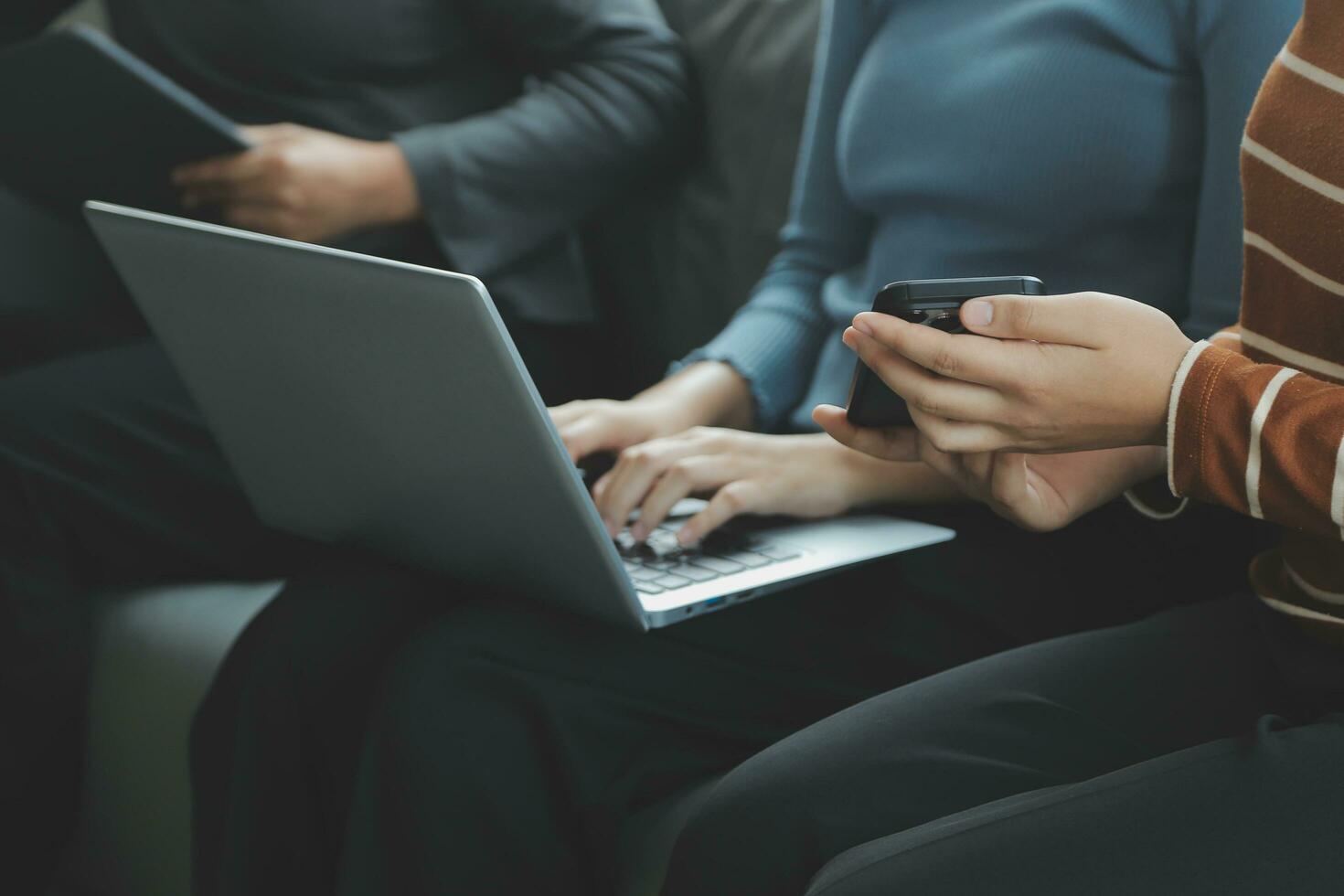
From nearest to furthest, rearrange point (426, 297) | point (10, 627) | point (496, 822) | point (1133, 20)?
A: point (426, 297)
point (496, 822)
point (1133, 20)
point (10, 627)

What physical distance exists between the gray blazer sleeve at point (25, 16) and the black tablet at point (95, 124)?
403 mm

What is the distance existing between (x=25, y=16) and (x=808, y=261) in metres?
1.06

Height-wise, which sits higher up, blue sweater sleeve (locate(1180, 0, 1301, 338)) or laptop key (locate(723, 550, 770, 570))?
blue sweater sleeve (locate(1180, 0, 1301, 338))

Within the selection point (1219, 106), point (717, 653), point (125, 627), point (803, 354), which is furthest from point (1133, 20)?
point (125, 627)

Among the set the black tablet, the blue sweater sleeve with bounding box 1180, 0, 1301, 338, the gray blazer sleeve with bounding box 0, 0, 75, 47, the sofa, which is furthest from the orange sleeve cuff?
the gray blazer sleeve with bounding box 0, 0, 75, 47

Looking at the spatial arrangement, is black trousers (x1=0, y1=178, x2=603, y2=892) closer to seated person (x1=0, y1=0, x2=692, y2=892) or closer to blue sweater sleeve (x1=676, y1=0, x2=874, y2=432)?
seated person (x1=0, y1=0, x2=692, y2=892)

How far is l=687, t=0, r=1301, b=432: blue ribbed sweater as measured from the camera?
0.80m

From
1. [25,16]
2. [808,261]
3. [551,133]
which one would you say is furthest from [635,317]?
[25,16]

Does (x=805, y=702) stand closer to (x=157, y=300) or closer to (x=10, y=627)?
(x=157, y=300)

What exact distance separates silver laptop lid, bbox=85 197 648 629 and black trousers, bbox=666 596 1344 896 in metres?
0.13

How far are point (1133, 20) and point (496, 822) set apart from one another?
2.12 feet

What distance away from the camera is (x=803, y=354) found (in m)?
1.12

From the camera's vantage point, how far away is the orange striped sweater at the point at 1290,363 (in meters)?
0.56

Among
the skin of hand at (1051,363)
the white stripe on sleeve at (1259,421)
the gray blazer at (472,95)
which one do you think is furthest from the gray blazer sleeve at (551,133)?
the white stripe on sleeve at (1259,421)
